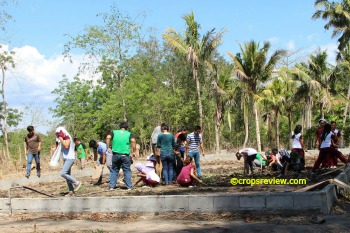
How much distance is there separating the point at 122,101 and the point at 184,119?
7.62 metres

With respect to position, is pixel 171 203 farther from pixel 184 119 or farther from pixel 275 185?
pixel 184 119

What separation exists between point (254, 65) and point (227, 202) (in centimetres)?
2437

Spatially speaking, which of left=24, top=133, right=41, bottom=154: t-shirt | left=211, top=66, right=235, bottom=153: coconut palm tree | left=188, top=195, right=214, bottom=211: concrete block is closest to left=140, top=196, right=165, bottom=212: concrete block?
left=188, top=195, right=214, bottom=211: concrete block

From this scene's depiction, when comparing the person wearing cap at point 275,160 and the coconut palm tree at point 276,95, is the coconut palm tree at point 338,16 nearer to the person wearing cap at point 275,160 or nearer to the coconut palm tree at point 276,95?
the coconut palm tree at point 276,95

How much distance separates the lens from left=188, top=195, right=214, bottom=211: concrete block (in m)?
7.50

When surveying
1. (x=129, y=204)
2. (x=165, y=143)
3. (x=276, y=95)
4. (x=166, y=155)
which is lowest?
(x=129, y=204)

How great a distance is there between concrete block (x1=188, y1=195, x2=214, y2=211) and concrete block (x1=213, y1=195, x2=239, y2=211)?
0.30 ft

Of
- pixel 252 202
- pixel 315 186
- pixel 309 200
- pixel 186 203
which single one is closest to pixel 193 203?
pixel 186 203

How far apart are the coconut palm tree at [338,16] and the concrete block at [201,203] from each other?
30.5 meters

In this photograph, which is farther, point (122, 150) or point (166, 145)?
point (166, 145)

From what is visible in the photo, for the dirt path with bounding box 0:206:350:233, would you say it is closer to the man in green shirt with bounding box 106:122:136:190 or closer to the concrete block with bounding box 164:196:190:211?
the concrete block with bounding box 164:196:190:211

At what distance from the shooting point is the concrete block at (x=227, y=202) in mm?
7375

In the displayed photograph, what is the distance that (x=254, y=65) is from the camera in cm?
3075

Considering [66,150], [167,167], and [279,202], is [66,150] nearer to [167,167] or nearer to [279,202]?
[167,167]
